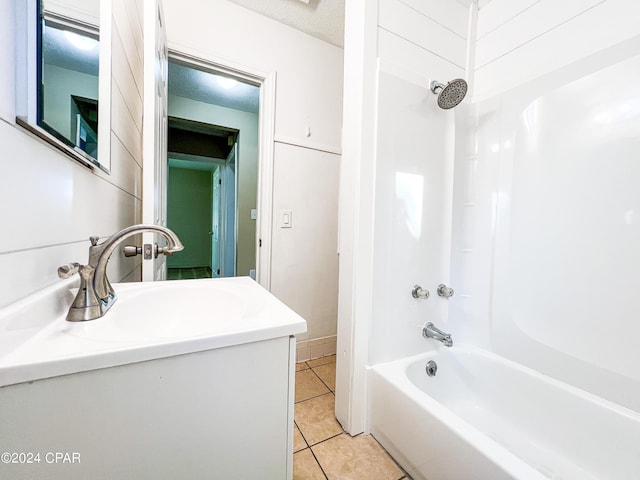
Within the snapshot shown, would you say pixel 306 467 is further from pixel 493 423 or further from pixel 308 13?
pixel 308 13

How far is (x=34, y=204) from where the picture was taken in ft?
1.69

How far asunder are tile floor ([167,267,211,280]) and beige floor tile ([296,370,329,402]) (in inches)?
160

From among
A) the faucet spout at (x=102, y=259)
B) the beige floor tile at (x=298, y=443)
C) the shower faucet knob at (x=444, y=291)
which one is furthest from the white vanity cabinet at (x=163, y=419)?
the shower faucet knob at (x=444, y=291)

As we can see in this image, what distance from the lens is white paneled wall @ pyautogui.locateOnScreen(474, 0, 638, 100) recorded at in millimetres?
1023

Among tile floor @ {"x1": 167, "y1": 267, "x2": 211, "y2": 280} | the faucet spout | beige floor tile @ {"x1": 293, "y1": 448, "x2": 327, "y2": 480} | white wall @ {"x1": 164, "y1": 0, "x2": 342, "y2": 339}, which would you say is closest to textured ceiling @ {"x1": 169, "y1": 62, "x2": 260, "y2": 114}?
white wall @ {"x1": 164, "y1": 0, "x2": 342, "y2": 339}

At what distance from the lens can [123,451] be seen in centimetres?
43

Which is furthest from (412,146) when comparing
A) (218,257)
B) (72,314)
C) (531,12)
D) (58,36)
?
(218,257)

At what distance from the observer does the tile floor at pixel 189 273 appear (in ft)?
16.8

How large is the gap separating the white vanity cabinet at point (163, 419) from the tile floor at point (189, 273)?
509 cm

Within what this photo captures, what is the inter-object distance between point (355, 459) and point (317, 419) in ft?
0.94

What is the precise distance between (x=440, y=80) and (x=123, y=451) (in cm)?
187

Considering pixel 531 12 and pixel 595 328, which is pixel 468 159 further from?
pixel 595 328

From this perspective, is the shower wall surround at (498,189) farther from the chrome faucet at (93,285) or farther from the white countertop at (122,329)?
the chrome faucet at (93,285)

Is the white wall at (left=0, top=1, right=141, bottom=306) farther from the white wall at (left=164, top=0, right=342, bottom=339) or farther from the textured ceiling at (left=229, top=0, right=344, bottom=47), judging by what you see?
the textured ceiling at (left=229, top=0, right=344, bottom=47)
